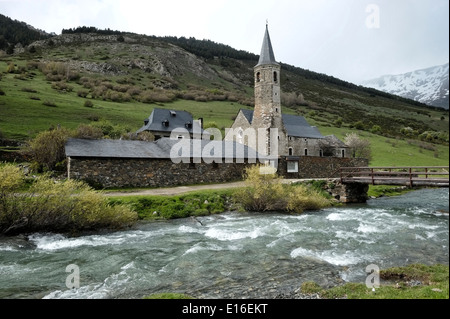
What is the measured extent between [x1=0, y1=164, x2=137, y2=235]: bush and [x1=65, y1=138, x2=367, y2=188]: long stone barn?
9051 millimetres

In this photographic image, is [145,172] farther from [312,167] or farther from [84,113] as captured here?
[84,113]

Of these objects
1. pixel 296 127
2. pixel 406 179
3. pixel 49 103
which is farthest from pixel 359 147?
pixel 49 103

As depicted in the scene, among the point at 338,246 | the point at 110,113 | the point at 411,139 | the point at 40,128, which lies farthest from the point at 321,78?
the point at 338,246

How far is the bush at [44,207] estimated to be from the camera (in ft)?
41.5

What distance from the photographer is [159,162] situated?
2648 centimetres

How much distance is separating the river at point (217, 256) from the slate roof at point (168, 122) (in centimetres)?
3488

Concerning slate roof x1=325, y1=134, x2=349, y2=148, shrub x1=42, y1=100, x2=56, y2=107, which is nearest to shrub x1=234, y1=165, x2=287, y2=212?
slate roof x1=325, y1=134, x2=349, y2=148

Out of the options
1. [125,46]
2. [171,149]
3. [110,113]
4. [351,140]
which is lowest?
[171,149]

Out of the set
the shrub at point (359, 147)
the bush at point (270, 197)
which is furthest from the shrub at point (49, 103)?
the shrub at point (359, 147)

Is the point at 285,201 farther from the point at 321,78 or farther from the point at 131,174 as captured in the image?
the point at 321,78

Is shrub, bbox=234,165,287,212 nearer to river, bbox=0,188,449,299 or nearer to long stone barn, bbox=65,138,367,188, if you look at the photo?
river, bbox=0,188,449,299

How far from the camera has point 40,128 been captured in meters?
40.8

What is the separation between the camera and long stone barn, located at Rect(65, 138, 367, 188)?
23.4m
